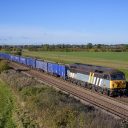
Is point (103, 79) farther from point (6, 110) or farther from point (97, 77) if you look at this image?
point (6, 110)

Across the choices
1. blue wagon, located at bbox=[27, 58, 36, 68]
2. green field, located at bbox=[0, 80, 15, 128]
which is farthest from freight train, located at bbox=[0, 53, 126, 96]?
blue wagon, located at bbox=[27, 58, 36, 68]

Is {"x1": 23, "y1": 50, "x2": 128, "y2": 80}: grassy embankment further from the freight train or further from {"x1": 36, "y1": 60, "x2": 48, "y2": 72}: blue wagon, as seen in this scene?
the freight train

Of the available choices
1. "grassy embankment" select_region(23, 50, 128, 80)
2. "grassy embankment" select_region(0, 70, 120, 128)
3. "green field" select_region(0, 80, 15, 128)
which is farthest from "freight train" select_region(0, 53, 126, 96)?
"grassy embankment" select_region(23, 50, 128, 80)

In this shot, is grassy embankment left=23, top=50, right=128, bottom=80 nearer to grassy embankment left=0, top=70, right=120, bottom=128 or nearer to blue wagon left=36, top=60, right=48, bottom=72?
blue wagon left=36, top=60, right=48, bottom=72

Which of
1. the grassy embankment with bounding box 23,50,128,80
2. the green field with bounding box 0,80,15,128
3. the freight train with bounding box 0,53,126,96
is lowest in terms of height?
the grassy embankment with bounding box 23,50,128,80

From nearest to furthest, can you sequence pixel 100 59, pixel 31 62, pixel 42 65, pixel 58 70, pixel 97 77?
pixel 97 77
pixel 58 70
pixel 42 65
pixel 31 62
pixel 100 59

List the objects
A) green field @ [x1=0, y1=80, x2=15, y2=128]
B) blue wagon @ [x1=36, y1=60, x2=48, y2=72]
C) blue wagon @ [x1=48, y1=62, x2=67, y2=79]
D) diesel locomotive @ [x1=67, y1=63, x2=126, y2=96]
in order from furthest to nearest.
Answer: blue wagon @ [x1=36, y1=60, x2=48, y2=72] < blue wagon @ [x1=48, y1=62, x2=67, y2=79] < diesel locomotive @ [x1=67, y1=63, x2=126, y2=96] < green field @ [x1=0, y1=80, x2=15, y2=128]

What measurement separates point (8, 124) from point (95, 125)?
28.5 ft

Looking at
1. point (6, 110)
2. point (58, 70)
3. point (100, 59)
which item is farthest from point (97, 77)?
point (100, 59)

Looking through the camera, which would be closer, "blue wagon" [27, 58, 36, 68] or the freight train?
the freight train

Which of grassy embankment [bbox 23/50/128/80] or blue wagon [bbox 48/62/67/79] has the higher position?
blue wagon [bbox 48/62/67/79]

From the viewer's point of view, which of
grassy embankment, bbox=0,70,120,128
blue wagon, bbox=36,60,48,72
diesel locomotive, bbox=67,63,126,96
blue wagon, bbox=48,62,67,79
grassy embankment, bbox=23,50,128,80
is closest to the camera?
grassy embankment, bbox=0,70,120,128

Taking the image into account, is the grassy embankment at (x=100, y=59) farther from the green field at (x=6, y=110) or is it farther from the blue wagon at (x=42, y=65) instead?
the green field at (x=6, y=110)

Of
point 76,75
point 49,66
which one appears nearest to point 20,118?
point 76,75
